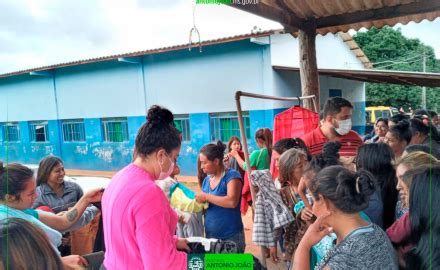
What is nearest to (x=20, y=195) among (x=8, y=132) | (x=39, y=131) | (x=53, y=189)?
(x=8, y=132)

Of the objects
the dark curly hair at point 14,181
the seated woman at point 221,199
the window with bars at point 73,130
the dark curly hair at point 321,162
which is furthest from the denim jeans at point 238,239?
the window with bars at point 73,130

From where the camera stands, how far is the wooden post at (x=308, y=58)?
4.01 m

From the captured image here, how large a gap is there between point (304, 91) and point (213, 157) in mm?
2231

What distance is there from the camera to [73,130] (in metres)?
11.4

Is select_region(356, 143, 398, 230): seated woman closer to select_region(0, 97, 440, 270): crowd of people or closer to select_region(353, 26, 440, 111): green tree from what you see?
select_region(0, 97, 440, 270): crowd of people

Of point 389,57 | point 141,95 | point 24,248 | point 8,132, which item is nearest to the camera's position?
point 24,248

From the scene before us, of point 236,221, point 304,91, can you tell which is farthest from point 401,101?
point 236,221

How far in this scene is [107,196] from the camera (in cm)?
132

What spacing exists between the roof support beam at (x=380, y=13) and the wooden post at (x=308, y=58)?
0.16m

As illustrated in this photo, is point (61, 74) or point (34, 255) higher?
point (61, 74)

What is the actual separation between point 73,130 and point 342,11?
397 inches

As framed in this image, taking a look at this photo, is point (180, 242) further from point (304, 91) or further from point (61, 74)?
point (61, 74)

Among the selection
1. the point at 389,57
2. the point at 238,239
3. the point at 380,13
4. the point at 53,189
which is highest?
the point at 389,57

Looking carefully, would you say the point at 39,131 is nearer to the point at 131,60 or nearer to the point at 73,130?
the point at 73,130
